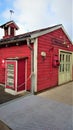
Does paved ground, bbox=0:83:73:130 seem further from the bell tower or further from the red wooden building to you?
the bell tower

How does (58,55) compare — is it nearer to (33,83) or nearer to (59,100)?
(33,83)

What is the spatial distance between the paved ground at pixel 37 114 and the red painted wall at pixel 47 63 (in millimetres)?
1652

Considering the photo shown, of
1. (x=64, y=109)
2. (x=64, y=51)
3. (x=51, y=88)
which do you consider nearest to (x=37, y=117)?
(x=64, y=109)

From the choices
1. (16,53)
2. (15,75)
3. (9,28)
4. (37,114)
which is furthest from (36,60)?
(9,28)

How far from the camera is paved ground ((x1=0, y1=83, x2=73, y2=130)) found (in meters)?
3.59

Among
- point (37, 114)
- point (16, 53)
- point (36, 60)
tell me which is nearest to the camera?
point (37, 114)

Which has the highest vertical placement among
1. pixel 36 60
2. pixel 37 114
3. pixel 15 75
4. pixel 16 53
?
pixel 16 53

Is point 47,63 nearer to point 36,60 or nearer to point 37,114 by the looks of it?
point 36,60

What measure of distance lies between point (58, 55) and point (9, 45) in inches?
124

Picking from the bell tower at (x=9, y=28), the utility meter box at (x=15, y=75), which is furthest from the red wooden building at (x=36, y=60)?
the bell tower at (x=9, y=28)

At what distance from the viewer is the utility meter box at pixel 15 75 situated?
21.5ft

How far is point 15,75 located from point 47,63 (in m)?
1.95

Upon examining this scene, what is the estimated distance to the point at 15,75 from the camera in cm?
658

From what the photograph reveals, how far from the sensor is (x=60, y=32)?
28.7 feet
